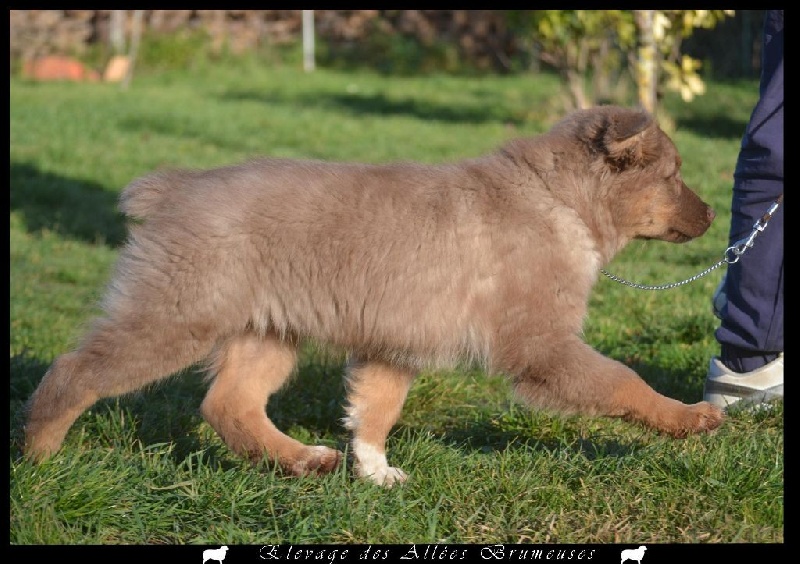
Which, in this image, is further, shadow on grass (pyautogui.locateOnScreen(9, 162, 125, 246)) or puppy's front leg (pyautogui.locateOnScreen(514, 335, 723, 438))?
shadow on grass (pyautogui.locateOnScreen(9, 162, 125, 246))

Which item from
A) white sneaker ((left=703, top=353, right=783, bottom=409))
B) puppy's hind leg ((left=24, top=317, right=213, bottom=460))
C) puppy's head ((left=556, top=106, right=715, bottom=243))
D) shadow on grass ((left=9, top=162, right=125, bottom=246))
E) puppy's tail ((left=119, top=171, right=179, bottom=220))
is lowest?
shadow on grass ((left=9, top=162, right=125, bottom=246))

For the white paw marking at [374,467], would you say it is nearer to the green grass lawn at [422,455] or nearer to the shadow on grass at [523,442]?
the green grass lawn at [422,455]

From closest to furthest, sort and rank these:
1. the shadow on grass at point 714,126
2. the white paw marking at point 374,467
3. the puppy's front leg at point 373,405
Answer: the white paw marking at point 374,467 → the puppy's front leg at point 373,405 → the shadow on grass at point 714,126

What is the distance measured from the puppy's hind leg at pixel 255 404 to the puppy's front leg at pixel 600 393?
0.93 meters

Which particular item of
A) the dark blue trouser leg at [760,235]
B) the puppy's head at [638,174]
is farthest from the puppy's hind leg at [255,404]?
the dark blue trouser leg at [760,235]

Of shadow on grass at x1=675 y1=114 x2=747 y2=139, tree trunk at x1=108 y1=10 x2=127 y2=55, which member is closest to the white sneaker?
shadow on grass at x1=675 y1=114 x2=747 y2=139

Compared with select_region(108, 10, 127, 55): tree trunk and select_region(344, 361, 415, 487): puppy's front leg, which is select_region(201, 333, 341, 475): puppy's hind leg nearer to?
select_region(344, 361, 415, 487): puppy's front leg

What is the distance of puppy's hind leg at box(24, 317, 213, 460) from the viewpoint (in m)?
3.95

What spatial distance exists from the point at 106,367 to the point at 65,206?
5908 mm

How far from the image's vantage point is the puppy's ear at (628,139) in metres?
4.12

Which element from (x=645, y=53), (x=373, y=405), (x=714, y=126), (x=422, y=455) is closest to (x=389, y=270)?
(x=373, y=405)

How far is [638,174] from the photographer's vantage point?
4.30 m
